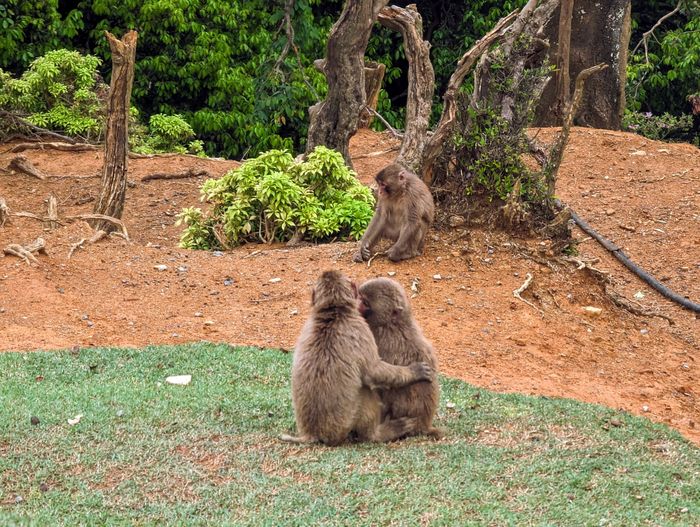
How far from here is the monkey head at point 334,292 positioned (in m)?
6.23

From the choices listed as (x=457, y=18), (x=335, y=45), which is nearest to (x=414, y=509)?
(x=335, y=45)

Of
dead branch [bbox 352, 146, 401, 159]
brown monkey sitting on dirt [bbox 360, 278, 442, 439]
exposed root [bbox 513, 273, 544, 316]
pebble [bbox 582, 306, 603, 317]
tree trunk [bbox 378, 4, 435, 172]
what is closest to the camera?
brown monkey sitting on dirt [bbox 360, 278, 442, 439]

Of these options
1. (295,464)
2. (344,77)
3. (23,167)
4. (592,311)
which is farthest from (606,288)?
(23,167)

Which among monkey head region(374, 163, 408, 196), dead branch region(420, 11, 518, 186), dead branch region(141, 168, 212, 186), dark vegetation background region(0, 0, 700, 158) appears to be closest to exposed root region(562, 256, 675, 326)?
dead branch region(420, 11, 518, 186)

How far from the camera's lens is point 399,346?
6.42m

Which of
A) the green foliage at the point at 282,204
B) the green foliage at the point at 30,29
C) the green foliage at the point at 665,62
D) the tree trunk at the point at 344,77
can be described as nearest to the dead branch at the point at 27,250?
the green foliage at the point at 282,204

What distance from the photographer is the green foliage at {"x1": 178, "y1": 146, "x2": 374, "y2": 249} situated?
11.7 m

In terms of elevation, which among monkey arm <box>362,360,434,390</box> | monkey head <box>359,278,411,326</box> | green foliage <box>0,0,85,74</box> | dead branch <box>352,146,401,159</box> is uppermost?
green foliage <box>0,0,85,74</box>

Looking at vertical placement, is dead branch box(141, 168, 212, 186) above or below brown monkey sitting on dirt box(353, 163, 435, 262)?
below

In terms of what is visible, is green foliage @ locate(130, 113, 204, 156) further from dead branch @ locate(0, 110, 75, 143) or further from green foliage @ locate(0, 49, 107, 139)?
dead branch @ locate(0, 110, 75, 143)

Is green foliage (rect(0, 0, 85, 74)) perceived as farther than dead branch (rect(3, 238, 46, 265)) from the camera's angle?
Yes

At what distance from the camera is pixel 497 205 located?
10.7 metres

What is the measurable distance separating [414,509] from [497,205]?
5.73 m

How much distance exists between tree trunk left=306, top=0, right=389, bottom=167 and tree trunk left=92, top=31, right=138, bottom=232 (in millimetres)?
2635
